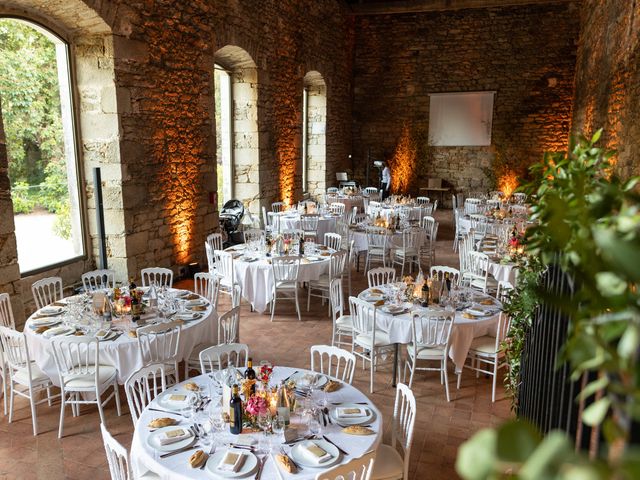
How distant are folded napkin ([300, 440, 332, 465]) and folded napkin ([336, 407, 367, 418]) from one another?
0.33 metres

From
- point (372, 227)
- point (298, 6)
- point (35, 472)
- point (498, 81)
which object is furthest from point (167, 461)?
point (498, 81)

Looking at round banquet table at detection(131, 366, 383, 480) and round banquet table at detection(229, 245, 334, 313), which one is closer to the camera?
round banquet table at detection(131, 366, 383, 480)

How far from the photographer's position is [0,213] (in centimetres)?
525

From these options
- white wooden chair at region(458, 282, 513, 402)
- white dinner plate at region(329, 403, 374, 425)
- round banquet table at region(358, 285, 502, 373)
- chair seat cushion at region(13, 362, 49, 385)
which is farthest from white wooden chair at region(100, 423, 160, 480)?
white wooden chair at region(458, 282, 513, 402)

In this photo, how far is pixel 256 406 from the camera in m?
2.90

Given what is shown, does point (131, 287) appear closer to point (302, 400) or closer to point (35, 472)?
point (35, 472)

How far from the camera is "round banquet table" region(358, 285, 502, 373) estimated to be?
4.62m

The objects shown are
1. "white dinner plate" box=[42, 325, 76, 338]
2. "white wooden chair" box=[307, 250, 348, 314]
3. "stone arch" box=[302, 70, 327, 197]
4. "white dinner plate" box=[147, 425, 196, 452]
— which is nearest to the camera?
"white dinner plate" box=[147, 425, 196, 452]

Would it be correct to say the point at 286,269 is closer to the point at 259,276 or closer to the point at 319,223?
the point at 259,276

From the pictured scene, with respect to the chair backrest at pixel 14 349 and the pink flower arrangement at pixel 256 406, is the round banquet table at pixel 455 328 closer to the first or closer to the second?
the pink flower arrangement at pixel 256 406

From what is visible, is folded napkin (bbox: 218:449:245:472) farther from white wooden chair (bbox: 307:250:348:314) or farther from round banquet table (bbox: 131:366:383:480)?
white wooden chair (bbox: 307:250:348:314)

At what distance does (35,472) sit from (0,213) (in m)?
2.89

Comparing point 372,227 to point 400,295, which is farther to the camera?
point 372,227

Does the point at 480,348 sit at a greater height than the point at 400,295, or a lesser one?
lesser
